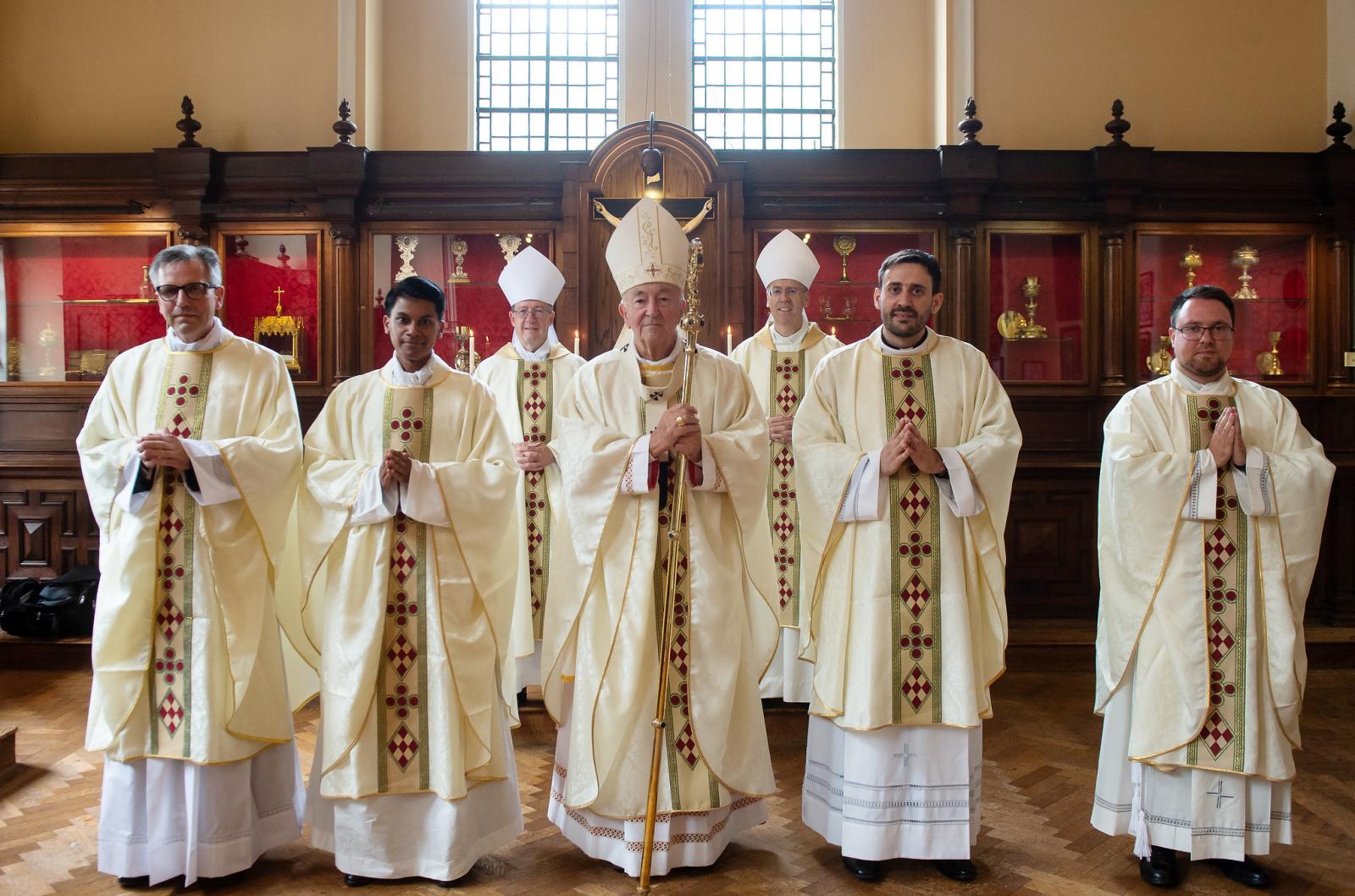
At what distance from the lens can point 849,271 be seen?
8.86 m

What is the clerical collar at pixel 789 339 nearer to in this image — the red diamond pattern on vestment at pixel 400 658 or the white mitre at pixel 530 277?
the white mitre at pixel 530 277

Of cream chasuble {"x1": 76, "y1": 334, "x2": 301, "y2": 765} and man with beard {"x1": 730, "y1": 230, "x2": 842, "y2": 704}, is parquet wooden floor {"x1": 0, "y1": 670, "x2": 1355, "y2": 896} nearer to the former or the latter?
man with beard {"x1": 730, "y1": 230, "x2": 842, "y2": 704}

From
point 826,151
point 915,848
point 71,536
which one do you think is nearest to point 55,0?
point 71,536

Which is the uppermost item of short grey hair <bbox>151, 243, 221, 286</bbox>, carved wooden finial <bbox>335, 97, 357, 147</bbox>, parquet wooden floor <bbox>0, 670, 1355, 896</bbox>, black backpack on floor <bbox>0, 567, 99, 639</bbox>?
carved wooden finial <bbox>335, 97, 357, 147</bbox>

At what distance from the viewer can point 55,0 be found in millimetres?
9164

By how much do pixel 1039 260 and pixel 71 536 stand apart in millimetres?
→ 7801

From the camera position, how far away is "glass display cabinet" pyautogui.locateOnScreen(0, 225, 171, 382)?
28.6 feet

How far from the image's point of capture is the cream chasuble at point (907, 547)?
13.4ft

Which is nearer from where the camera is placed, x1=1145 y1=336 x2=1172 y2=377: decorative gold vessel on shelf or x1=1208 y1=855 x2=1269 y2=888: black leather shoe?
x1=1208 y1=855 x2=1269 y2=888: black leather shoe

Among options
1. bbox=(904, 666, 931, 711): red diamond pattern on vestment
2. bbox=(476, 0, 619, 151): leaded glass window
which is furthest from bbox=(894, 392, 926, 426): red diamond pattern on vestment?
bbox=(476, 0, 619, 151): leaded glass window

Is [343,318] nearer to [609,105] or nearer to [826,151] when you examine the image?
[609,105]

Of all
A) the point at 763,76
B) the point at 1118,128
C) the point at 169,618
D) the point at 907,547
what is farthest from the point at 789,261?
the point at 763,76

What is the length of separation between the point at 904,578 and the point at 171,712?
2.76m

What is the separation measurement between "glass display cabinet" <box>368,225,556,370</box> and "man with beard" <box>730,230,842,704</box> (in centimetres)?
245
